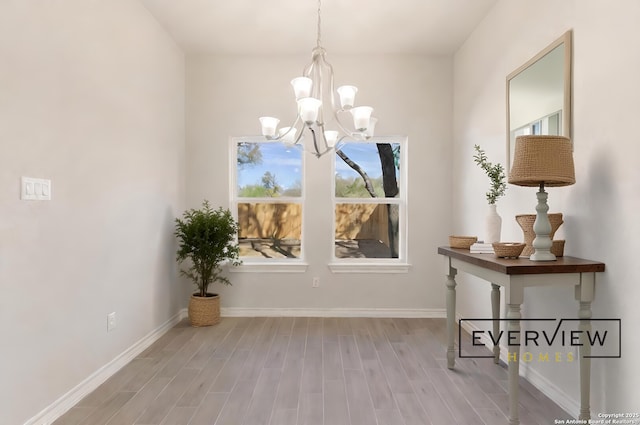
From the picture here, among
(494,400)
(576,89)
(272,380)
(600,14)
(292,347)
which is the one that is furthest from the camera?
(292,347)

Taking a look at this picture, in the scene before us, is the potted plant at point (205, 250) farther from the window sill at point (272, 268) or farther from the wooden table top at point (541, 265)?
the wooden table top at point (541, 265)

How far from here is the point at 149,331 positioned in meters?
3.49

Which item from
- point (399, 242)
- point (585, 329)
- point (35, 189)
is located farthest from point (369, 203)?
point (35, 189)

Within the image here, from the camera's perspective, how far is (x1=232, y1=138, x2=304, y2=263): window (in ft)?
14.6

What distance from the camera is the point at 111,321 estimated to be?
2.86 m

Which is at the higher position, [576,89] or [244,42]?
[244,42]

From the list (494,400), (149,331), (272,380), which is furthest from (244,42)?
(494,400)

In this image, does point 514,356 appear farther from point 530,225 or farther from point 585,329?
point 530,225

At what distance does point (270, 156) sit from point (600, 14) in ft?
10.3

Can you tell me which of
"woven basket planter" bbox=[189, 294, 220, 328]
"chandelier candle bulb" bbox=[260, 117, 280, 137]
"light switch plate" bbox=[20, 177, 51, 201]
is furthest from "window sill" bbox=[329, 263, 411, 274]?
"light switch plate" bbox=[20, 177, 51, 201]

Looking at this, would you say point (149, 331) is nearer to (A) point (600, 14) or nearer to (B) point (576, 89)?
(B) point (576, 89)

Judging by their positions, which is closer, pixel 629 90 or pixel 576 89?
pixel 629 90

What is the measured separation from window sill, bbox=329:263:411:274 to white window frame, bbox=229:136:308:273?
330 millimetres

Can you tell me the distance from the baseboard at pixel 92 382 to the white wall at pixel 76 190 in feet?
0.14
